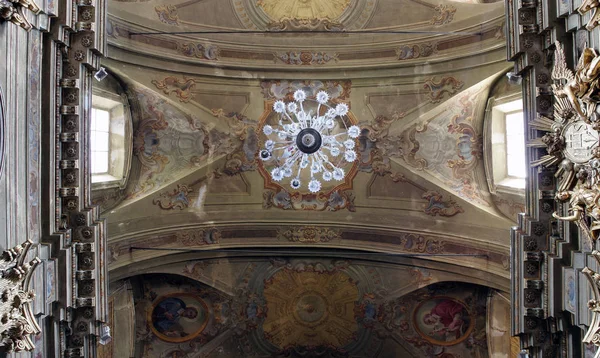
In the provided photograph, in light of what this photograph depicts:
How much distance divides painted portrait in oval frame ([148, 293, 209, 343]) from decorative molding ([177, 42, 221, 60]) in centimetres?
617

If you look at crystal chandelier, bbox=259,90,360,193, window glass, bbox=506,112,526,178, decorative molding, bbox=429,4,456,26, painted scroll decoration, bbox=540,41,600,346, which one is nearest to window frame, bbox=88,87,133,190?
crystal chandelier, bbox=259,90,360,193

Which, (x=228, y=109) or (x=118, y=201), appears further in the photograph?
(x=228, y=109)

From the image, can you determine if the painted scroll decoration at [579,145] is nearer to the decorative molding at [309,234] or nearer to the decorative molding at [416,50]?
the decorative molding at [416,50]

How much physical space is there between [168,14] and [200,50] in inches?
45.5

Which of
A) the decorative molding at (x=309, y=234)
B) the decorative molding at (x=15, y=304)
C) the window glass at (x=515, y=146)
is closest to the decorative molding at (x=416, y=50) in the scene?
the window glass at (x=515, y=146)

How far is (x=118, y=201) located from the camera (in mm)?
14031

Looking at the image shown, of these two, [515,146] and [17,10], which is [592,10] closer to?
[515,146]

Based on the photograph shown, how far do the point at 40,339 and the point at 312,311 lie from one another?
23.8 ft

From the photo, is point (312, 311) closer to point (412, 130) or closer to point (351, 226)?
point (351, 226)

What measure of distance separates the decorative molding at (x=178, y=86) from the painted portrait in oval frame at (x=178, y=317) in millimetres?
5120

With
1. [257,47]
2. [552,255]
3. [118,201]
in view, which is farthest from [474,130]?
[118,201]

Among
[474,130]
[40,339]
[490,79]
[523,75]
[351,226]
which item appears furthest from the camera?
[351,226]

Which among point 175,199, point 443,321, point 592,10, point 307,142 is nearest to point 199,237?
point 175,199

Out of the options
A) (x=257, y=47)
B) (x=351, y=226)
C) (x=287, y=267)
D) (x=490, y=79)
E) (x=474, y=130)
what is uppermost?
(x=257, y=47)
